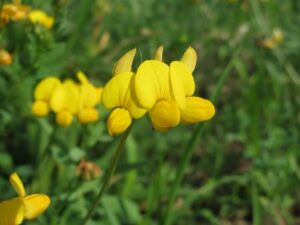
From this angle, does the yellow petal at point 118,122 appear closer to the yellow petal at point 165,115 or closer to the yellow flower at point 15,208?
Result: the yellow petal at point 165,115

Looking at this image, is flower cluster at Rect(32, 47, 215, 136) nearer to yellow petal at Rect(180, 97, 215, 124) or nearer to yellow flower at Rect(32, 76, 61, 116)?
yellow petal at Rect(180, 97, 215, 124)

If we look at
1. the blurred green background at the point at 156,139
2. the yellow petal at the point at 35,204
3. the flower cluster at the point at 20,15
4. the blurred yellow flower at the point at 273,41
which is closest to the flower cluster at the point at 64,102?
the blurred green background at the point at 156,139

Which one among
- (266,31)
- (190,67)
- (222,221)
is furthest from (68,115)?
(266,31)

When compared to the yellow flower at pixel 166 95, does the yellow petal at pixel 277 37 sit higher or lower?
lower

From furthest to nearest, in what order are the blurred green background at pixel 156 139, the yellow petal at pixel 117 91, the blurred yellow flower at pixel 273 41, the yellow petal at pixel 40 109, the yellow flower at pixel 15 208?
the blurred yellow flower at pixel 273 41 < the blurred green background at pixel 156 139 < the yellow petal at pixel 40 109 < the yellow petal at pixel 117 91 < the yellow flower at pixel 15 208

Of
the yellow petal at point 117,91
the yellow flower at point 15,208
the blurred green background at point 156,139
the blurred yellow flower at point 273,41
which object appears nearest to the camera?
the yellow flower at point 15,208

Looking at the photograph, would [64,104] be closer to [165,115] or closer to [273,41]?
[165,115]

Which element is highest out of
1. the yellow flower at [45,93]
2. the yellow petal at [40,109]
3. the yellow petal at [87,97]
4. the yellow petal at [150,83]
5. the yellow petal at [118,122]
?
the yellow petal at [150,83]

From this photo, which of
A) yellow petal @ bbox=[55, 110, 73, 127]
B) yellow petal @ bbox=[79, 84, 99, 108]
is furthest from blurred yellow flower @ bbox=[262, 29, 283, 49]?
yellow petal @ bbox=[55, 110, 73, 127]
